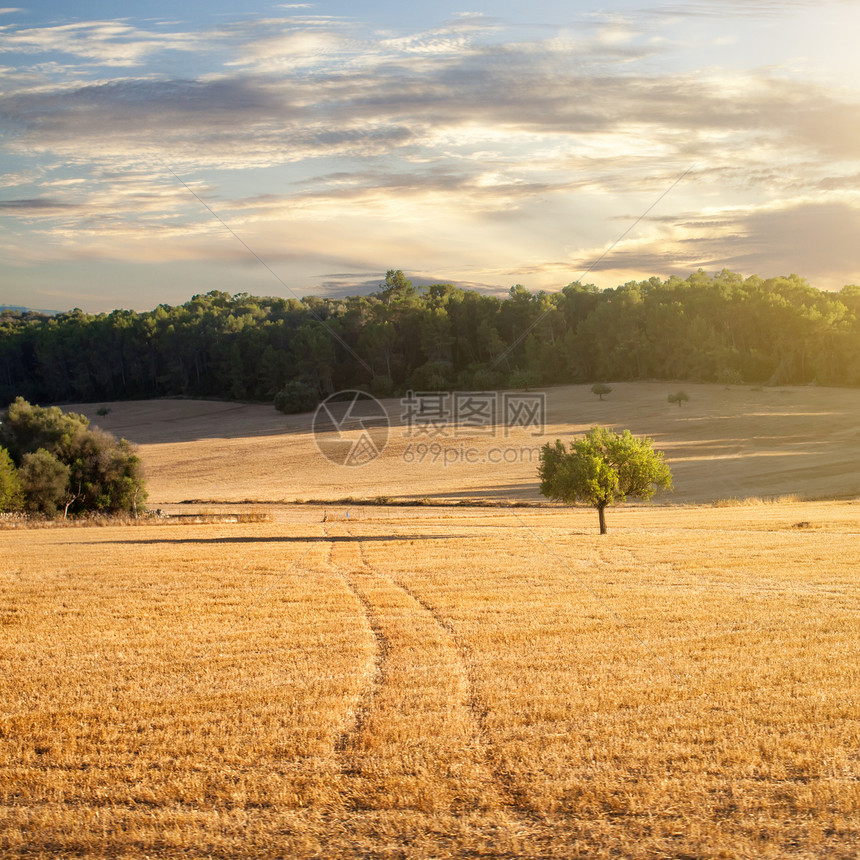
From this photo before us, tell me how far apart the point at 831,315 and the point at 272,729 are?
3684 inches

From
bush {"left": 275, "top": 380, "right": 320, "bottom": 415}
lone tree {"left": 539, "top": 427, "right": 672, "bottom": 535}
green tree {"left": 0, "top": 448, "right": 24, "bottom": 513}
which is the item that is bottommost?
green tree {"left": 0, "top": 448, "right": 24, "bottom": 513}

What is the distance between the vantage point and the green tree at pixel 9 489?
130 ft

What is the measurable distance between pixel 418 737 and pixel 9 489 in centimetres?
3805

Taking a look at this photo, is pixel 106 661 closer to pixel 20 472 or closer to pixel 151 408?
pixel 20 472


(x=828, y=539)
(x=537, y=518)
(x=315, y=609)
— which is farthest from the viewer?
(x=537, y=518)

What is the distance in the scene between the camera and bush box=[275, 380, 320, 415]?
93.5 meters

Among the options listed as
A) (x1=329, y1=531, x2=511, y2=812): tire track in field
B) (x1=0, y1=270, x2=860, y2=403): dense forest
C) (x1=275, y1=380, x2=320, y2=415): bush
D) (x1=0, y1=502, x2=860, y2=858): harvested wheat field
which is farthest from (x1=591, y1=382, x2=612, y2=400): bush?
(x1=329, y1=531, x2=511, y2=812): tire track in field

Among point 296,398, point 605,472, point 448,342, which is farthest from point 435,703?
point 448,342

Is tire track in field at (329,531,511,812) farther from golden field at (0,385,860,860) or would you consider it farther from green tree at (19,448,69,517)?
green tree at (19,448,69,517)

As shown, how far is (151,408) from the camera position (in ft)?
344

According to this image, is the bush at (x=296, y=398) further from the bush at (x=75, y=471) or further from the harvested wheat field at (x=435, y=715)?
the harvested wheat field at (x=435, y=715)

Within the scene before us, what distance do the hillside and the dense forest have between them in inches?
334

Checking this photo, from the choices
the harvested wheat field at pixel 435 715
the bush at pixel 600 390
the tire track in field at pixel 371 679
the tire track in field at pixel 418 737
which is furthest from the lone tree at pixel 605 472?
the bush at pixel 600 390

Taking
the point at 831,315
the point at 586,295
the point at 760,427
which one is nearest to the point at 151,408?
the point at 586,295
